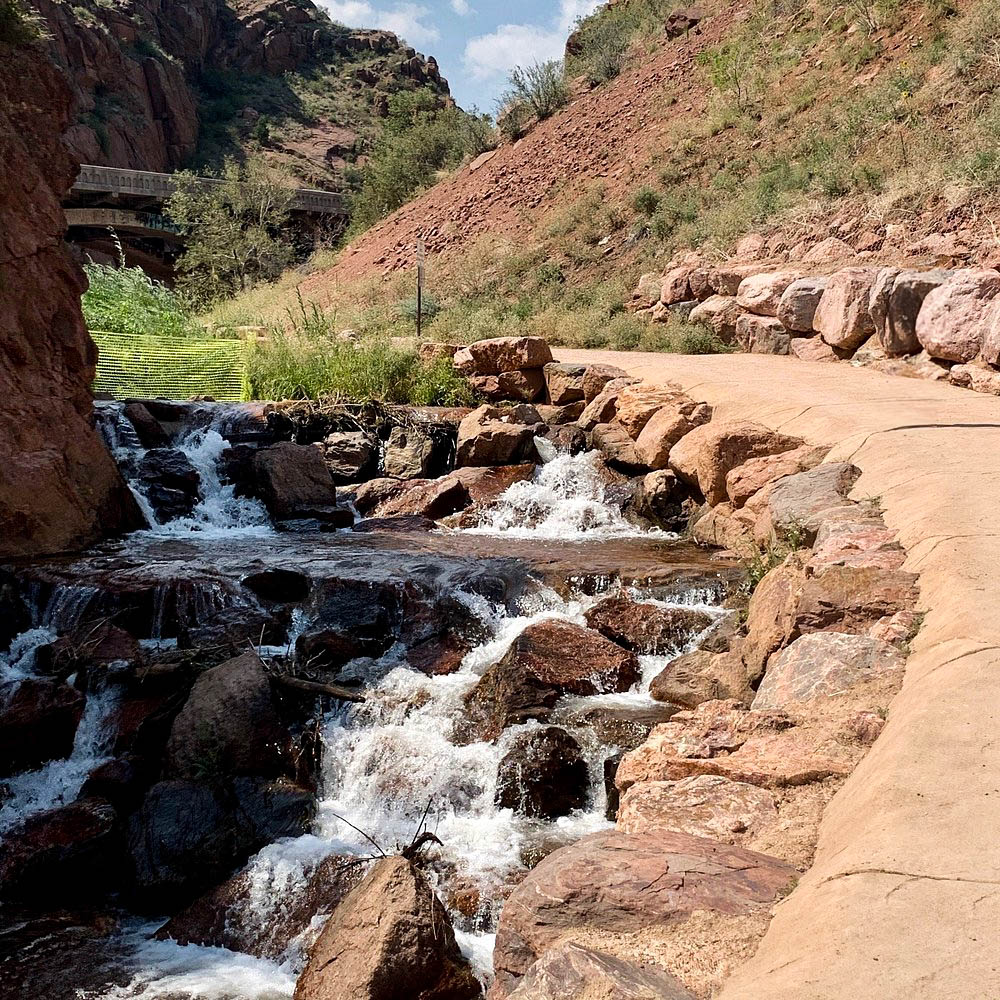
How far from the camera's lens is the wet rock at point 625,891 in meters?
2.58

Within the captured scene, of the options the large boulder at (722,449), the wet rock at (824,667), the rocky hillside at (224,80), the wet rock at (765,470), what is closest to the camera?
the wet rock at (824,667)

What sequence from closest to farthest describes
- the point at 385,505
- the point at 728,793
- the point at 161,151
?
the point at 728,793
the point at 385,505
the point at 161,151

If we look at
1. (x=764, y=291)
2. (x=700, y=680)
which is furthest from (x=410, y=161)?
(x=700, y=680)

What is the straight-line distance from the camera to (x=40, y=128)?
8.05m

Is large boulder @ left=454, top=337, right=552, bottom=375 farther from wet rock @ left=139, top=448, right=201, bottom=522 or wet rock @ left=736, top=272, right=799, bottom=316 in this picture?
wet rock @ left=139, top=448, right=201, bottom=522

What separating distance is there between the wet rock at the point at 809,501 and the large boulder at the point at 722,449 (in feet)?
3.35

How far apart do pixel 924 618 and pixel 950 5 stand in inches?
592

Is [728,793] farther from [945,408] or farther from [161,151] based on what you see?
[161,151]

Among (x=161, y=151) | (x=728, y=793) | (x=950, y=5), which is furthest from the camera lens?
(x=161, y=151)

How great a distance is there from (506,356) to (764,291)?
338cm

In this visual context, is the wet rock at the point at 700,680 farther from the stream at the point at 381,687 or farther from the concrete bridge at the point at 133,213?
the concrete bridge at the point at 133,213

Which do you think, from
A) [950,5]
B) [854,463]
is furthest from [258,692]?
[950,5]

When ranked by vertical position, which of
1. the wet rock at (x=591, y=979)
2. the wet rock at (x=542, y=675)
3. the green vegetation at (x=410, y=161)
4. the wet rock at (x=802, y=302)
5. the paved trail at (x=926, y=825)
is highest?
the green vegetation at (x=410, y=161)

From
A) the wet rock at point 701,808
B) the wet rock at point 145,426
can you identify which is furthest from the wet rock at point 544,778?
the wet rock at point 145,426
